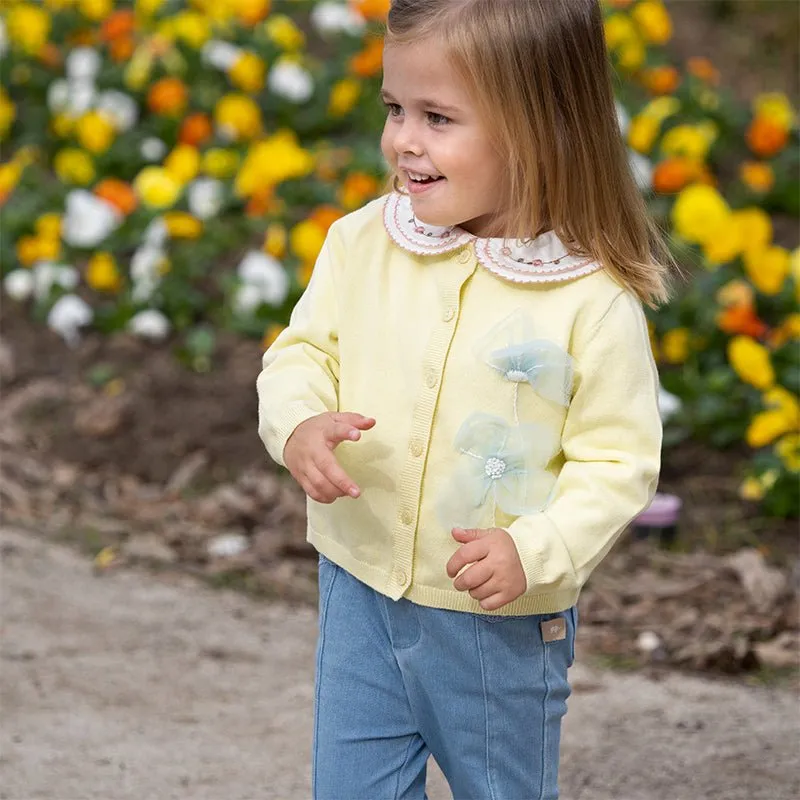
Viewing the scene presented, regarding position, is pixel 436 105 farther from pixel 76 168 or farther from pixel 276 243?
pixel 76 168

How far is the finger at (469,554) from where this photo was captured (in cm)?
186

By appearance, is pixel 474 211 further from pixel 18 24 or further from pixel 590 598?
pixel 18 24

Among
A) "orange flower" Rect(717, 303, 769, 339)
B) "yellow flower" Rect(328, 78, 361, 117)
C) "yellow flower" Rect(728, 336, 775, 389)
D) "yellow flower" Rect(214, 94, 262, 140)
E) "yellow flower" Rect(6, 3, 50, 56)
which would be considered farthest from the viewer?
"yellow flower" Rect(6, 3, 50, 56)

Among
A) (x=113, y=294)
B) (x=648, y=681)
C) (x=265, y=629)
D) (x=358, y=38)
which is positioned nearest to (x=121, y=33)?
(x=358, y=38)

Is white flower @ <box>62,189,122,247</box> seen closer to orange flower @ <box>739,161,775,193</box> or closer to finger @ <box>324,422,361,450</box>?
orange flower @ <box>739,161,775,193</box>

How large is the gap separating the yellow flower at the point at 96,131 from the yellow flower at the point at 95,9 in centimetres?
73

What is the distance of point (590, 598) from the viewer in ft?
12.0

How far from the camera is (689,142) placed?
5.11 meters

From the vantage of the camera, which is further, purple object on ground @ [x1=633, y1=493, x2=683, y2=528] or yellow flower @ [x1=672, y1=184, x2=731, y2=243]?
yellow flower @ [x1=672, y1=184, x2=731, y2=243]

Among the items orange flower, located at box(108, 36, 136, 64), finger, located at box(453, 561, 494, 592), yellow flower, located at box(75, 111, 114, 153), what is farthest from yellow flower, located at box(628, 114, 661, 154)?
finger, located at box(453, 561, 494, 592)

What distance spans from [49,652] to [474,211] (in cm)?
184

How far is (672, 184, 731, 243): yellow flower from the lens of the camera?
468 centimetres

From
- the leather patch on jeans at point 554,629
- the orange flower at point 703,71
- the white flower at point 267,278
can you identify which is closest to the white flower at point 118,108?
the white flower at point 267,278

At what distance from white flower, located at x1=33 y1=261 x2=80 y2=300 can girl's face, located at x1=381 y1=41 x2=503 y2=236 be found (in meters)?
3.27
